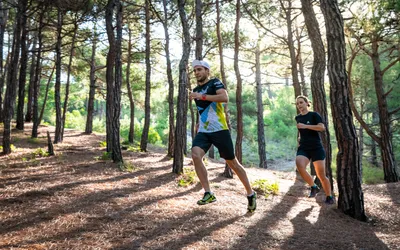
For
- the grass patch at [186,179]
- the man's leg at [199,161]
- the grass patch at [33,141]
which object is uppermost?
the man's leg at [199,161]

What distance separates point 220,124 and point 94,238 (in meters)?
2.05

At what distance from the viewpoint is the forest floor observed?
3.31 meters

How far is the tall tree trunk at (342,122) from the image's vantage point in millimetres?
5027

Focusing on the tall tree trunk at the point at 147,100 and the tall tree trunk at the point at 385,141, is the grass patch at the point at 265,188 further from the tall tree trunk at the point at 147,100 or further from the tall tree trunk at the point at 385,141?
the tall tree trunk at the point at 147,100

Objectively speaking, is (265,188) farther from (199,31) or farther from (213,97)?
(199,31)

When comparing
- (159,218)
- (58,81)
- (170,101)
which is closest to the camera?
(159,218)

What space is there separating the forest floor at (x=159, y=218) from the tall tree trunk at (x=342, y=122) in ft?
0.95

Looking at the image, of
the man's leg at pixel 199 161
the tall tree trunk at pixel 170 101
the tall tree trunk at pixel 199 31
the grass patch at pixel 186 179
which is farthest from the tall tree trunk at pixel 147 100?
the man's leg at pixel 199 161

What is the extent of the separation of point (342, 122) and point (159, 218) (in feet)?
10.6

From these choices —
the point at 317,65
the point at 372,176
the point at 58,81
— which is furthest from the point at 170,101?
the point at 372,176

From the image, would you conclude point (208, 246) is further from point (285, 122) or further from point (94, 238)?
point (285, 122)

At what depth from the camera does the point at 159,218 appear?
4129 mm

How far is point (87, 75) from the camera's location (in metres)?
20.1

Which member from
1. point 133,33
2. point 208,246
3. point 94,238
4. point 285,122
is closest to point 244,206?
point 208,246
